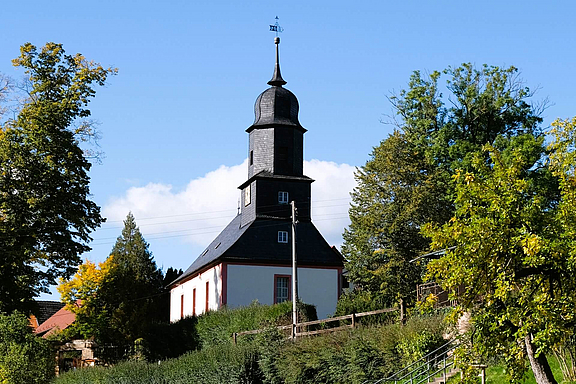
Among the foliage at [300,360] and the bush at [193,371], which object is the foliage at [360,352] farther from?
the bush at [193,371]

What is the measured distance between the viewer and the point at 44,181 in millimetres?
34844

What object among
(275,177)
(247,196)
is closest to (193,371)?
(275,177)

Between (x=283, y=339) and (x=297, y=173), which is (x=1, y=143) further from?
(x=297, y=173)

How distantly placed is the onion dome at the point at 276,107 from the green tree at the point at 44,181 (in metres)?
12.6

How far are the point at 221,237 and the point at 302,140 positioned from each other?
30.7ft

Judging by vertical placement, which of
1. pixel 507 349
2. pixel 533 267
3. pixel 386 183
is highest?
pixel 386 183

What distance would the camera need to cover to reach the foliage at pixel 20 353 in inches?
1219

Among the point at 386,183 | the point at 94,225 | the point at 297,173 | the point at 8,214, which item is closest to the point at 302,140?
the point at 297,173

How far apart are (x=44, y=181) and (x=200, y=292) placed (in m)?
17.8

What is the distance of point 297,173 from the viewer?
155 ft

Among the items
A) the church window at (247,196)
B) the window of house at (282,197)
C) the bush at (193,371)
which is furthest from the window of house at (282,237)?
the bush at (193,371)

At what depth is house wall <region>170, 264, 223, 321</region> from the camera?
150 ft

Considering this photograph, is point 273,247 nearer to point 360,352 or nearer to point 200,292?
point 200,292

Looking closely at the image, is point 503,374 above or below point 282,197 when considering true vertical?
below
